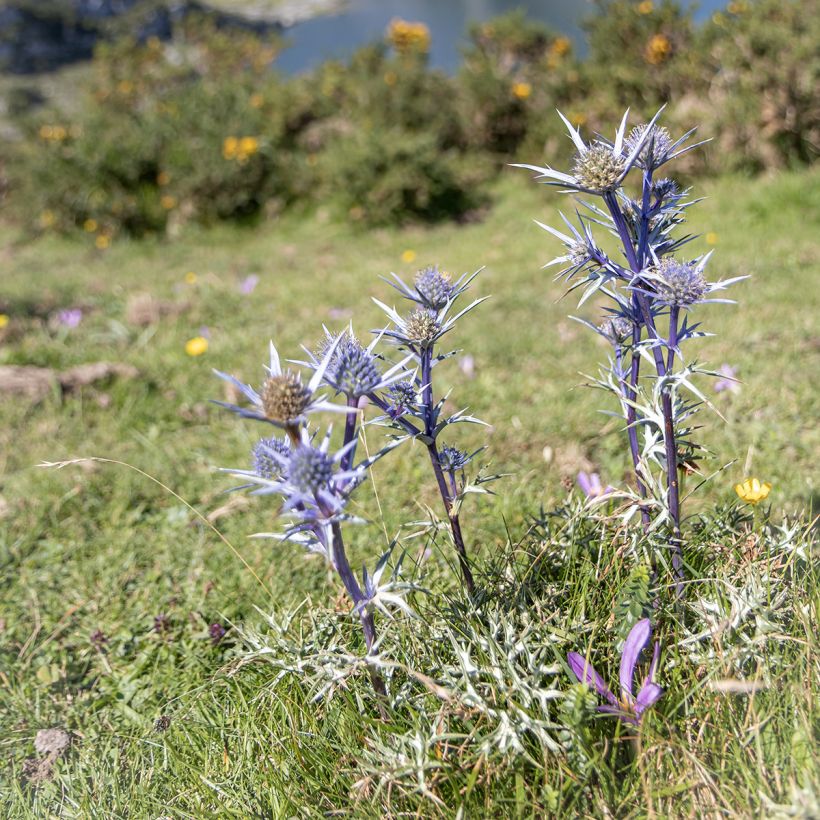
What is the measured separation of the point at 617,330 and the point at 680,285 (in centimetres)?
37

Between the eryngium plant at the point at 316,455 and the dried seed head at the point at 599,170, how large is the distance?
512 mm

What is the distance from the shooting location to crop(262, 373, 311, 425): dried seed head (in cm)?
119

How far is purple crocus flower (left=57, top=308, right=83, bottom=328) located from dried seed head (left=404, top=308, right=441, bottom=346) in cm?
385

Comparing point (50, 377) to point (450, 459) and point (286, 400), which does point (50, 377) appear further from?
point (286, 400)

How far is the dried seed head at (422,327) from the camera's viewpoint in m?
1.44

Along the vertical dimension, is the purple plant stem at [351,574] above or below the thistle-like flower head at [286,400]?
below

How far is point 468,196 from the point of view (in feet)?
24.0

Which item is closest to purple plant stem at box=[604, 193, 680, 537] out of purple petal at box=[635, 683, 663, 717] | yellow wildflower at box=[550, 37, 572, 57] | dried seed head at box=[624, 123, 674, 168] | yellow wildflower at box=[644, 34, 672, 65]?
dried seed head at box=[624, 123, 674, 168]

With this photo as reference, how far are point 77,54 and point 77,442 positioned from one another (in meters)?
27.2

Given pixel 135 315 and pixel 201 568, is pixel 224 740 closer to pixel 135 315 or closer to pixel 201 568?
pixel 201 568

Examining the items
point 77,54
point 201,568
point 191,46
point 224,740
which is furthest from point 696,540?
point 77,54

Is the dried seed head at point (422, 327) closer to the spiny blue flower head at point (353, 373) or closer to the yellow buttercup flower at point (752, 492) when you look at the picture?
the spiny blue flower head at point (353, 373)

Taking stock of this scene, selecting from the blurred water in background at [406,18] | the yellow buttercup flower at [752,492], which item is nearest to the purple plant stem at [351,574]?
the yellow buttercup flower at [752,492]

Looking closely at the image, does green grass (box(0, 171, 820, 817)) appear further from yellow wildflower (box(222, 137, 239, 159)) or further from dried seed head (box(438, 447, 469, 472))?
yellow wildflower (box(222, 137, 239, 159))
